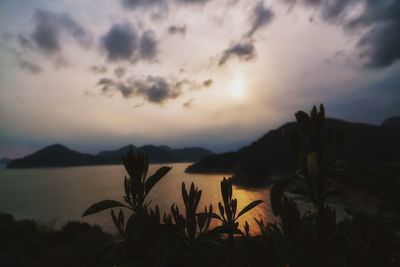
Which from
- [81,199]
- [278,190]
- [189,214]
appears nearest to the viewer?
[278,190]

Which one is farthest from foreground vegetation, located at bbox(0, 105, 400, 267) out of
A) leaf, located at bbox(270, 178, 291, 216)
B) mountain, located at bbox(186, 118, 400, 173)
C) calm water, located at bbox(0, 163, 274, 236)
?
mountain, located at bbox(186, 118, 400, 173)

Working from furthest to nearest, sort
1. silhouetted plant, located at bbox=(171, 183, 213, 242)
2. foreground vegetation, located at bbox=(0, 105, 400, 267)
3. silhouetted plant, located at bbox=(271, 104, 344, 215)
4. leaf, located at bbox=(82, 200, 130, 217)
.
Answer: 1. silhouetted plant, located at bbox=(171, 183, 213, 242)
2. leaf, located at bbox=(82, 200, 130, 217)
3. silhouetted plant, located at bbox=(271, 104, 344, 215)
4. foreground vegetation, located at bbox=(0, 105, 400, 267)

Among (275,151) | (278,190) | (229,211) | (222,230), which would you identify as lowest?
(222,230)

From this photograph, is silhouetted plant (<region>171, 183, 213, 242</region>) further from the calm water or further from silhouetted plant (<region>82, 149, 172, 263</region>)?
the calm water

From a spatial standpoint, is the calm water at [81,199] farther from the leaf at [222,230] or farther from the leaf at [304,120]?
the leaf at [304,120]

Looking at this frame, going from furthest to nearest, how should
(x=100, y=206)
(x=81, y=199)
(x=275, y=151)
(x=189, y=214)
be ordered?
(x=275, y=151) → (x=81, y=199) → (x=189, y=214) → (x=100, y=206)

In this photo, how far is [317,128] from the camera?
1626mm

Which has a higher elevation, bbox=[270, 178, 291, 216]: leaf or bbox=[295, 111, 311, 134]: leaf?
bbox=[295, 111, 311, 134]: leaf

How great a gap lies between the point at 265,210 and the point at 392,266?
31829 millimetres

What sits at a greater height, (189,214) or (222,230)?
(189,214)

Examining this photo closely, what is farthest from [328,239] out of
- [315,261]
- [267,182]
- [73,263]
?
[267,182]

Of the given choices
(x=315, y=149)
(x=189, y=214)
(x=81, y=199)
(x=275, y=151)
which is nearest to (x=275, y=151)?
(x=275, y=151)

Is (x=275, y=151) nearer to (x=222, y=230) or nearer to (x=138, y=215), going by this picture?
(x=222, y=230)

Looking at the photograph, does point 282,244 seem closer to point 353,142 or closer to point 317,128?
point 317,128
